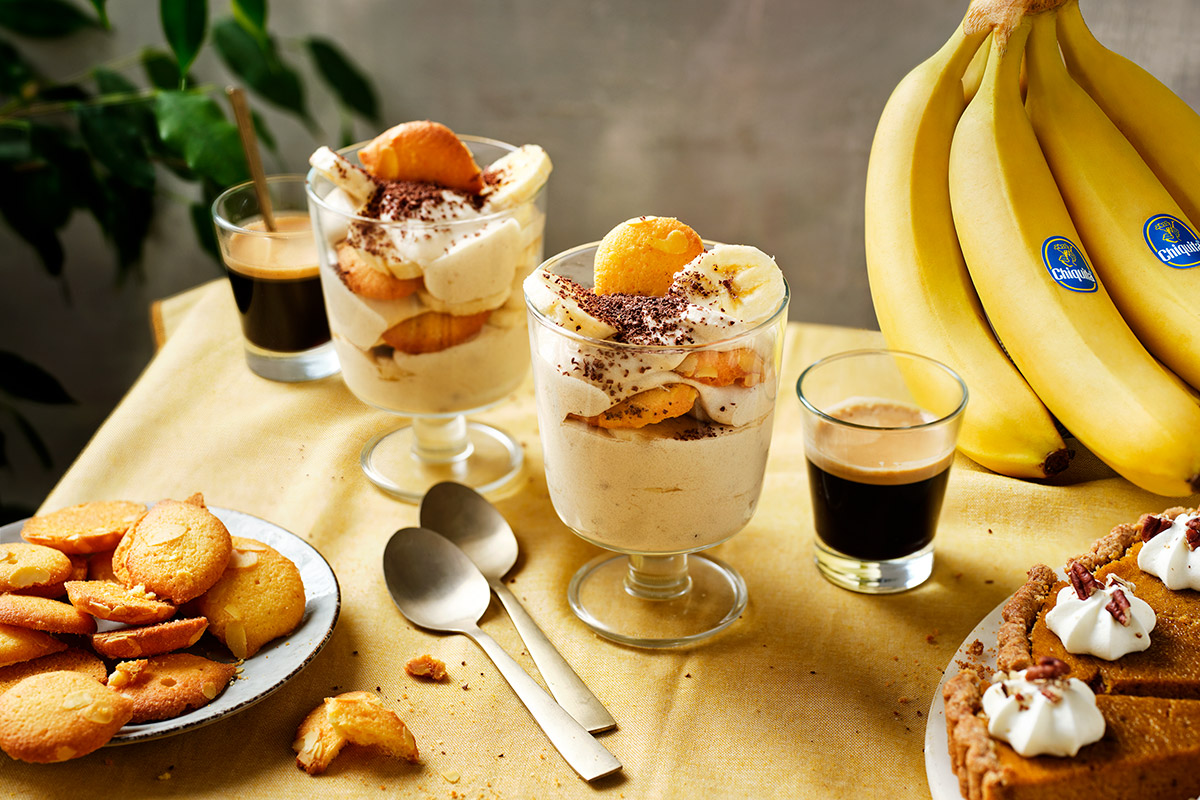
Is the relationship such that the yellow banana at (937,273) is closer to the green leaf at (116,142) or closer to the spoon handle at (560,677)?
the spoon handle at (560,677)

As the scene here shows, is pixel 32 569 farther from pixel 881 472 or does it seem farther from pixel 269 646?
pixel 881 472

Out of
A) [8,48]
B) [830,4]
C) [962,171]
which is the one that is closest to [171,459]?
[962,171]

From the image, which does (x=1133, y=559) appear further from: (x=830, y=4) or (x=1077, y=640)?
(x=830, y=4)

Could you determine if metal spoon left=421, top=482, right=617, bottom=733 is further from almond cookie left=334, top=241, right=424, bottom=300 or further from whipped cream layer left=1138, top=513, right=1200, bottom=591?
whipped cream layer left=1138, top=513, right=1200, bottom=591

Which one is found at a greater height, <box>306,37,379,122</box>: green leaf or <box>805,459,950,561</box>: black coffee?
<box>306,37,379,122</box>: green leaf

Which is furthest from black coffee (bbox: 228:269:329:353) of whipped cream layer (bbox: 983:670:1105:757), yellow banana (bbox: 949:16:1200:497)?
whipped cream layer (bbox: 983:670:1105:757)

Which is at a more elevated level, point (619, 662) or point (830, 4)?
point (830, 4)
